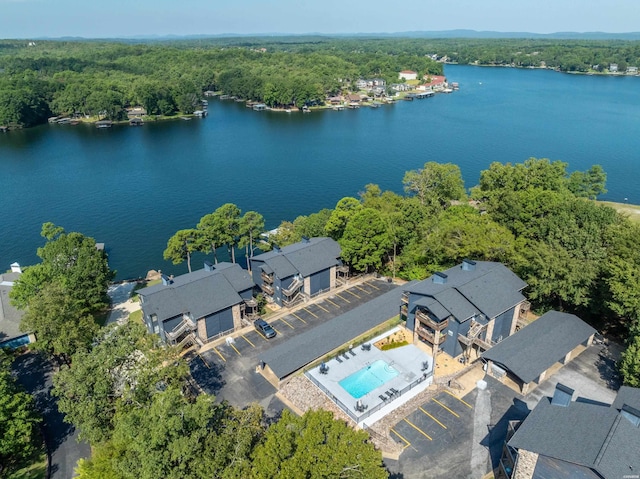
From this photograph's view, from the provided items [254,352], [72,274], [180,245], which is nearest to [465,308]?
[254,352]

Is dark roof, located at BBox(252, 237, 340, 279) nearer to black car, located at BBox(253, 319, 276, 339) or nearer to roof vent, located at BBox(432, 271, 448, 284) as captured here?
black car, located at BBox(253, 319, 276, 339)

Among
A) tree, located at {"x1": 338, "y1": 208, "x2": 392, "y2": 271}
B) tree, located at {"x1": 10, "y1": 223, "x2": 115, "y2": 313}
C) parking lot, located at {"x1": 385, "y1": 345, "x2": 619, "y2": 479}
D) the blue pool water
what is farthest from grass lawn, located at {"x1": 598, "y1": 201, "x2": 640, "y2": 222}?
tree, located at {"x1": 10, "y1": 223, "x2": 115, "y2": 313}

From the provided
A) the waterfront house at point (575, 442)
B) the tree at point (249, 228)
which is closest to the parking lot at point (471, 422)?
the waterfront house at point (575, 442)

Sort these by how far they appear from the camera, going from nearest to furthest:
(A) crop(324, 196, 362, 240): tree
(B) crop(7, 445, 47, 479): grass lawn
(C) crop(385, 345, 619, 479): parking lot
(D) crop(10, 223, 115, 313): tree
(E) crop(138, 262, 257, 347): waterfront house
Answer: (C) crop(385, 345, 619, 479): parking lot
(B) crop(7, 445, 47, 479): grass lawn
(E) crop(138, 262, 257, 347): waterfront house
(D) crop(10, 223, 115, 313): tree
(A) crop(324, 196, 362, 240): tree

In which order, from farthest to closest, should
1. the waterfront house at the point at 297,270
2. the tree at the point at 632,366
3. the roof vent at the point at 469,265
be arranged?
1. the waterfront house at the point at 297,270
2. the roof vent at the point at 469,265
3. the tree at the point at 632,366

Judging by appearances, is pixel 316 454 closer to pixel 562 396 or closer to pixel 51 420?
pixel 562 396

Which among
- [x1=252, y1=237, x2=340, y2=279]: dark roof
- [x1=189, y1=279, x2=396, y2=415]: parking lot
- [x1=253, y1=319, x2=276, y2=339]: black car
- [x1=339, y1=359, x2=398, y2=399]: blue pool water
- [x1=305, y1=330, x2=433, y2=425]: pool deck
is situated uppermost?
[x1=252, y1=237, x2=340, y2=279]: dark roof

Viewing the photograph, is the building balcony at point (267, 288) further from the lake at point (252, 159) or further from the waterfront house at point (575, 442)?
the waterfront house at point (575, 442)
